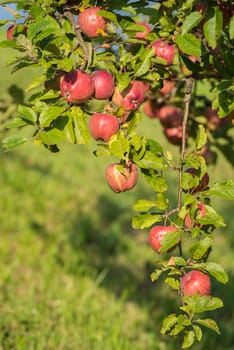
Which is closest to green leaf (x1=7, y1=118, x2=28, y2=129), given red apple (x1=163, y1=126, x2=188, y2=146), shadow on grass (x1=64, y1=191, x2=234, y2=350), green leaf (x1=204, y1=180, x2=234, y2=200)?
green leaf (x1=204, y1=180, x2=234, y2=200)

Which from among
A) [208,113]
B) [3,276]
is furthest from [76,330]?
[208,113]

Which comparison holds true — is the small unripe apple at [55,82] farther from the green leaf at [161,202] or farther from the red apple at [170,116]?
the red apple at [170,116]

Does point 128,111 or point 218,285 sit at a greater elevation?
point 128,111

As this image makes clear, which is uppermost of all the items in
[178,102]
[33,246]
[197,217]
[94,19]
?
[94,19]

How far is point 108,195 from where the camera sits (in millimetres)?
4938

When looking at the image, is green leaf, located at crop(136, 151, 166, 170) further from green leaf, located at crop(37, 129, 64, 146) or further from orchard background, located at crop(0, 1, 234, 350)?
green leaf, located at crop(37, 129, 64, 146)

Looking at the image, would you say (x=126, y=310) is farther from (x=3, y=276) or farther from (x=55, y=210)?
(x=55, y=210)

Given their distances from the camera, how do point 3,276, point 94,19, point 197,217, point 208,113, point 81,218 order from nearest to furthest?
point 197,217, point 94,19, point 208,113, point 3,276, point 81,218

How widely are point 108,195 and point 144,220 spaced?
3618mm

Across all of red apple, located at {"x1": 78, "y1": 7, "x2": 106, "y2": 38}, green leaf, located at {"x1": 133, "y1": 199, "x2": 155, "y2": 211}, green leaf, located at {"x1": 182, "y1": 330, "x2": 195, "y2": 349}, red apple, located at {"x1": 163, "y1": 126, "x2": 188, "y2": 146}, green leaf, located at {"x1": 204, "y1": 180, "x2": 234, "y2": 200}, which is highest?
red apple, located at {"x1": 78, "y1": 7, "x2": 106, "y2": 38}

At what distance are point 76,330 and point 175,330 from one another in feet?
4.95

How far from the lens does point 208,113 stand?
200 cm

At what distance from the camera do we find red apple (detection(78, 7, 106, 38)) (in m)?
1.35

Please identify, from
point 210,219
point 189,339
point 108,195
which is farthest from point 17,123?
point 108,195
